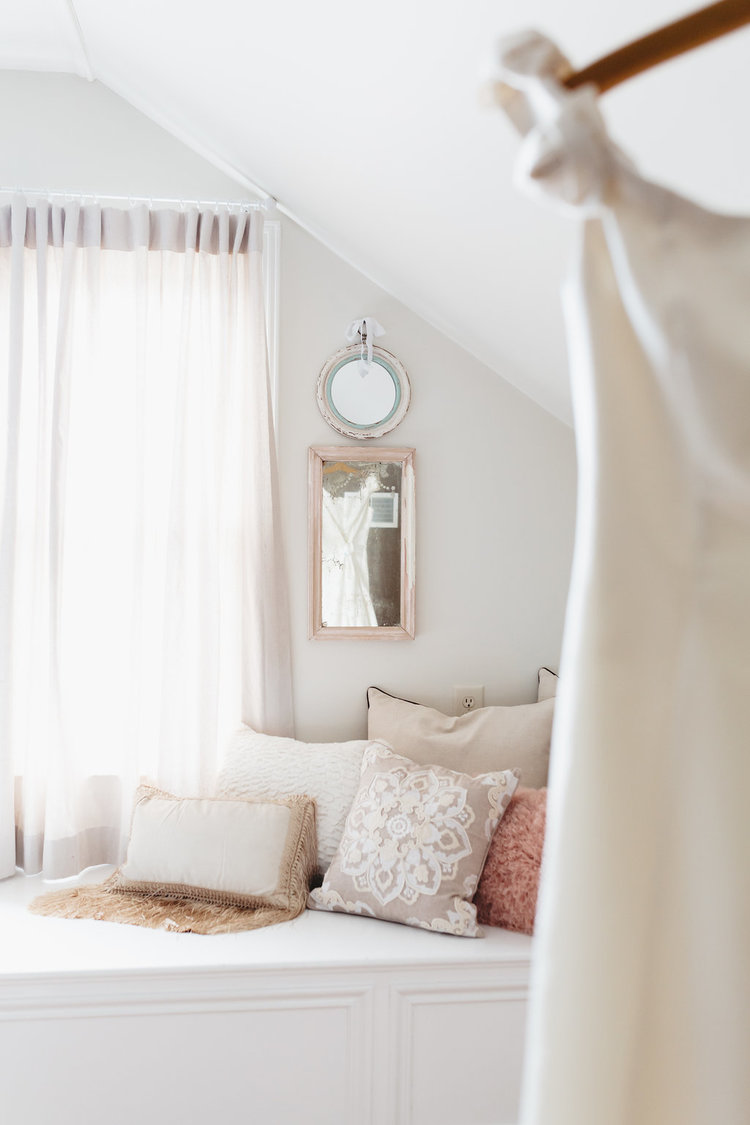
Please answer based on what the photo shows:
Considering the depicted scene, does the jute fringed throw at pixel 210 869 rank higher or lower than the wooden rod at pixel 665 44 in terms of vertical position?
lower

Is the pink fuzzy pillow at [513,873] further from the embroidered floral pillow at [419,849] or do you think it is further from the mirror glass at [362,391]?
the mirror glass at [362,391]

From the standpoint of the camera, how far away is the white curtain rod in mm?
2447

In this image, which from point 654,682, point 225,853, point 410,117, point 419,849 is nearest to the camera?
point 654,682

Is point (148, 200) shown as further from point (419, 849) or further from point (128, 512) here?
point (419, 849)

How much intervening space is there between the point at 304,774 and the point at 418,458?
3.36ft

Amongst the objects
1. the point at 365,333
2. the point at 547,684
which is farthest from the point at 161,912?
the point at 365,333

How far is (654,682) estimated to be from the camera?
1.36ft

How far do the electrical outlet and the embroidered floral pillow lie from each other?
52 cm

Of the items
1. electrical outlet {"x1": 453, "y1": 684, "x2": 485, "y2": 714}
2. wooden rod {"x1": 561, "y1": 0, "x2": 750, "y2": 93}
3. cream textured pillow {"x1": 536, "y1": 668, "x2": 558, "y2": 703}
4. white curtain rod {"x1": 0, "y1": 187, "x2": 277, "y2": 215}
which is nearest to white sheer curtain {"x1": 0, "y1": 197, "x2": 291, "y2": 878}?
white curtain rod {"x1": 0, "y1": 187, "x2": 277, "y2": 215}

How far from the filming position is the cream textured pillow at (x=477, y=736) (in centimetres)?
227

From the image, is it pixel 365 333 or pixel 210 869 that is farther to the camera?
pixel 365 333

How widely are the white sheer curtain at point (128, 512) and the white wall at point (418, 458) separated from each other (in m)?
0.12

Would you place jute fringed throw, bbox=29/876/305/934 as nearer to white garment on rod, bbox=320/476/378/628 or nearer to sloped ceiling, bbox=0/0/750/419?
white garment on rod, bbox=320/476/378/628

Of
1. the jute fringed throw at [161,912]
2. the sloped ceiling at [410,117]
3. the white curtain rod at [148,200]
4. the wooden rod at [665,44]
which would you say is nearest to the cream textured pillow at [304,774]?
the jute fringed throw at [161,912]
